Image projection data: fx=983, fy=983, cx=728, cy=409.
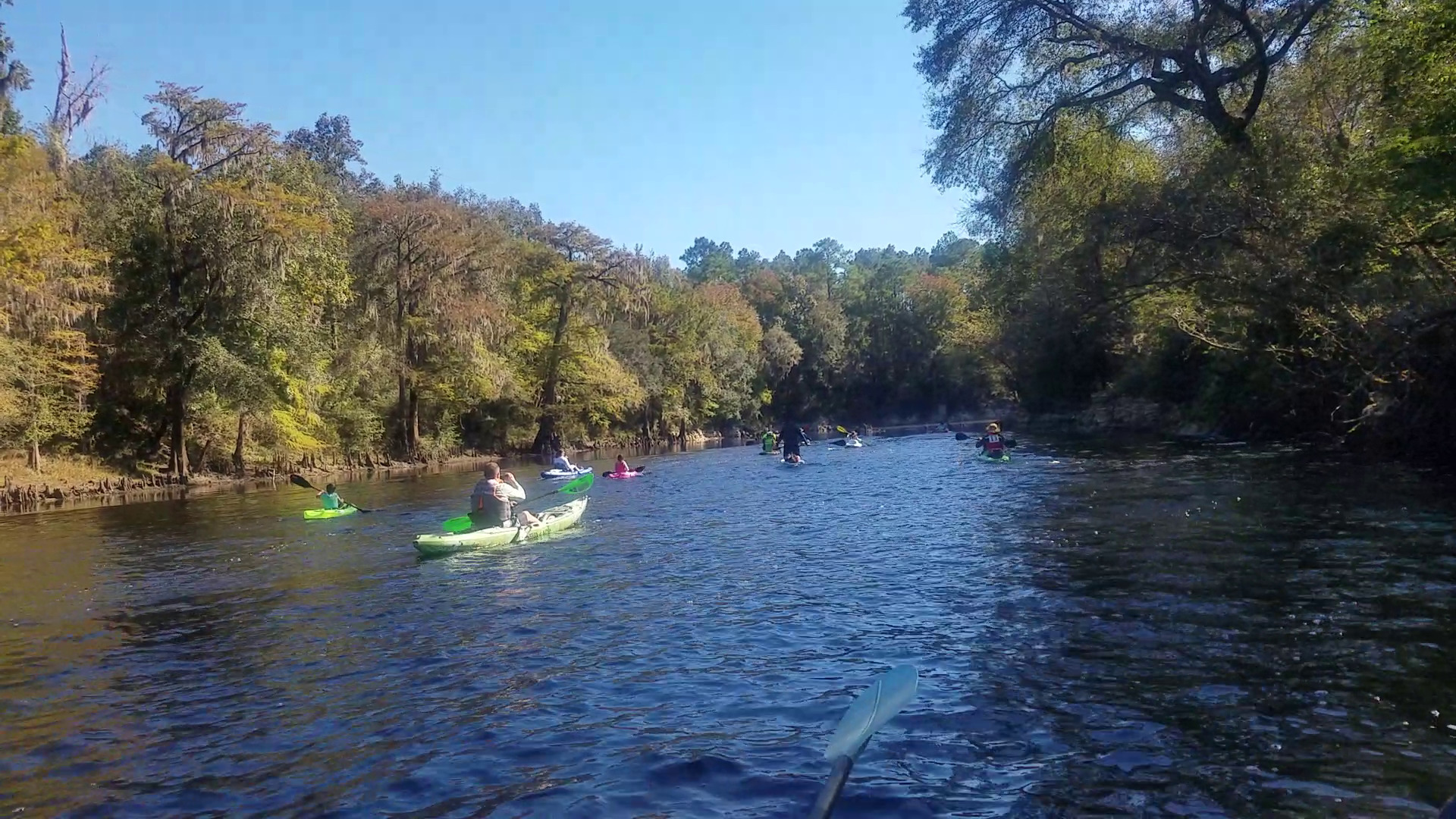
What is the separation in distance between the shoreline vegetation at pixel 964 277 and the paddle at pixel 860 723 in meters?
10.6

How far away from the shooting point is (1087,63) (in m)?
19.6

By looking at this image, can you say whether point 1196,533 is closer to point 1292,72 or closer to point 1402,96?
point 1402,96

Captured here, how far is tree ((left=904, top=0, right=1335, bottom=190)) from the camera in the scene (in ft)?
56.8

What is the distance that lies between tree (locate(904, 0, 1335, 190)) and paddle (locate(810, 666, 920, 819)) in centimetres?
1451

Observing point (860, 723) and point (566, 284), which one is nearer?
point (860, 723)

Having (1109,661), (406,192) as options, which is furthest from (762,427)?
(1109,661)

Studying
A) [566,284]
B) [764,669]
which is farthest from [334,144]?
[764,669]

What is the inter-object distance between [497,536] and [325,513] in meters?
7.11

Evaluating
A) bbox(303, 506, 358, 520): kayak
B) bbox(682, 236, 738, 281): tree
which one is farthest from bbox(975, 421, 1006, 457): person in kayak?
bbox(682, 236, 738, 281): tree

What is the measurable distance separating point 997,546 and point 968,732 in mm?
7190

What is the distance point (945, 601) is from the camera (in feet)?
32.7

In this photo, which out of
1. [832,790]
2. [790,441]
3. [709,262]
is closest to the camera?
[832,790]

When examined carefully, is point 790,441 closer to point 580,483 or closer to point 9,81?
point 580,483

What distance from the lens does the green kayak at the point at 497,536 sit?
14273 mm
